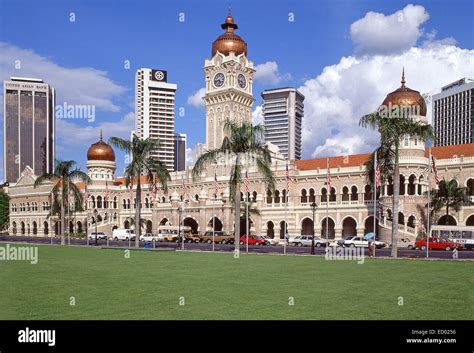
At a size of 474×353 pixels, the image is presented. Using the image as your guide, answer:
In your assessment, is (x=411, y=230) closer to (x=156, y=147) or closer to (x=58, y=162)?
(x=156, y=147)

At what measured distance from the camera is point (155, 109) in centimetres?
18112

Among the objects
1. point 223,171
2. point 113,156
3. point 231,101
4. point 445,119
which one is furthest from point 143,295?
point 445,119

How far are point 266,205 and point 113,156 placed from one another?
36516 millimetres

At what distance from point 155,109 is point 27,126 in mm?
46958

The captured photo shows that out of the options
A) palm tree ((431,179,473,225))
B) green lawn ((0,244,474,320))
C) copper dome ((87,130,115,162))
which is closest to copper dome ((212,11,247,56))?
copper dome ((87,130,115,162))

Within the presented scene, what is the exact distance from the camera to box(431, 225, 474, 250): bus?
43.2 metres

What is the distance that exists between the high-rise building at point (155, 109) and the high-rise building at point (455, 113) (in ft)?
296

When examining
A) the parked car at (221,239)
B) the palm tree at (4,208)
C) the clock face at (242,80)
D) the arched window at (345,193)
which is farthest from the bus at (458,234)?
the palm tree at (4,208)

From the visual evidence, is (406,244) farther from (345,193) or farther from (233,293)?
(233,293)

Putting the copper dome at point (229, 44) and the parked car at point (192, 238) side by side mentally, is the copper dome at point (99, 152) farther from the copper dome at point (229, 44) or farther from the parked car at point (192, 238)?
the parked car at point (192, 238)

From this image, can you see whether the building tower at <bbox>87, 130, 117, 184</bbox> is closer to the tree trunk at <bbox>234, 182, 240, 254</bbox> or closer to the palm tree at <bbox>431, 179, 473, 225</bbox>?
the palm tree at <bbox>431, 179, 473, 225</bbox>

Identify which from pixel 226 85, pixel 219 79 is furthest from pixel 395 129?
pixel 219 79
